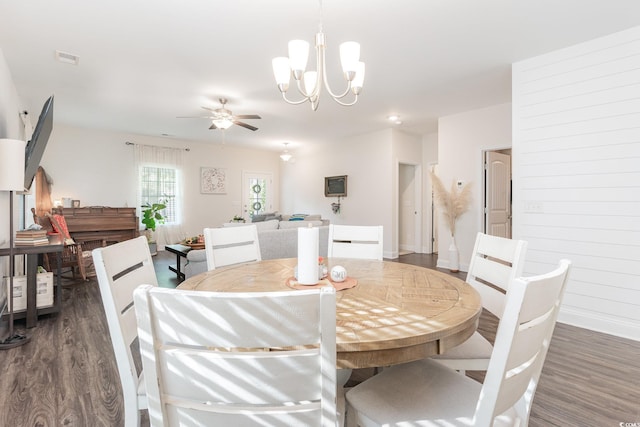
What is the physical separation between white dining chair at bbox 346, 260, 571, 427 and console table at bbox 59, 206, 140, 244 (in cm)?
548

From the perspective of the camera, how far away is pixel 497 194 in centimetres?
495

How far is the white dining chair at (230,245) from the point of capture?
6.48 feet

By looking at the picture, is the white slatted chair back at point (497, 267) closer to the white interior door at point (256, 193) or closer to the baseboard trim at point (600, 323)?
the baseboard trim at point (600, 323)

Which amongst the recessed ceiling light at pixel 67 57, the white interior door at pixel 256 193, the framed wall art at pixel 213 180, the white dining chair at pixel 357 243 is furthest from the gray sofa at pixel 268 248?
the white interior door at pixel 256 193

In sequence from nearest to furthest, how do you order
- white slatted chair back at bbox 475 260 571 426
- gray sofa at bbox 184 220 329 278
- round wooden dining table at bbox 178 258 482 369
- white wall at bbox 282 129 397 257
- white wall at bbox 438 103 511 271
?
1. white slatted chair back at bbox 475 260 571 426
2. round wooden dining table at bbox 178 258 482 369
3. gray sofa at bbox 184 220 329 278
4. white wall at bbox 438 103 511 271
5. white wall at bbox 282 129 397 257

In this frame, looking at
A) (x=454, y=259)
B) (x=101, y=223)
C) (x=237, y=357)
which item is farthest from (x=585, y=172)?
(x=101, y=223)

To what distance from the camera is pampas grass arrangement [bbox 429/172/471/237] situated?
4.89 metres

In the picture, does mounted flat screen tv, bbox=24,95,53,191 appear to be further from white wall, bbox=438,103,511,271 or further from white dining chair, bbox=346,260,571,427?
white wall, bbox=438,103,511,271

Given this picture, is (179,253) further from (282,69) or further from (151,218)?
(282,69)

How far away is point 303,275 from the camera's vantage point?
4.55 ft

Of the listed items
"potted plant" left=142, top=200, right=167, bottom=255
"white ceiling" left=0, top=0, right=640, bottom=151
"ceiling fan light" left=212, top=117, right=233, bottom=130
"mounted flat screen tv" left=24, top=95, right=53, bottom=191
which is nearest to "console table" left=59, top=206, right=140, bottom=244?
"potted plant" left=142, top=200, right=167, bottom=255

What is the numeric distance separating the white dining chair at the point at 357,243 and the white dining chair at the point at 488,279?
0.68m

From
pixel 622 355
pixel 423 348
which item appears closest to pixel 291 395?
pixel 423 348

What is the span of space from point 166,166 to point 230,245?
5.76 meters
